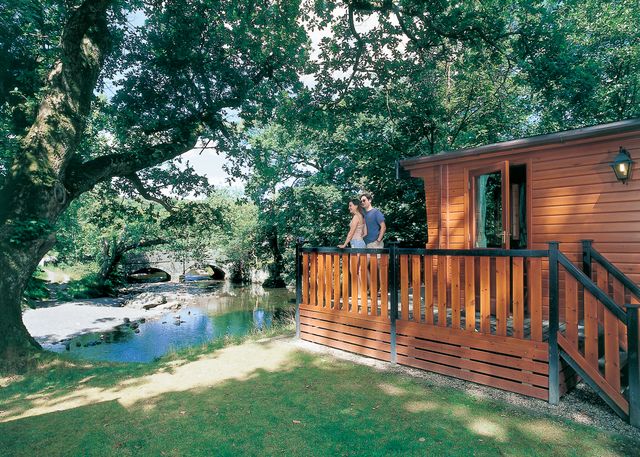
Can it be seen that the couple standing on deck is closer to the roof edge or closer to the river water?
the roof edge

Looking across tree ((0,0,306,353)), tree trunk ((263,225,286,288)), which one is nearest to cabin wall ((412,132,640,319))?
tree ((0,0,306,353))

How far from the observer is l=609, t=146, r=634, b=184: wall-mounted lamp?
15.2 ft

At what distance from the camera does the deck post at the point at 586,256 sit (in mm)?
4746

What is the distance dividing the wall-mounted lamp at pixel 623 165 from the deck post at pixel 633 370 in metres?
2.47

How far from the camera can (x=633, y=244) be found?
15.3 ft

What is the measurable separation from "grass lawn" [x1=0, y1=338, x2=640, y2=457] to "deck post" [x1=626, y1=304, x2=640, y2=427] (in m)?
0.34

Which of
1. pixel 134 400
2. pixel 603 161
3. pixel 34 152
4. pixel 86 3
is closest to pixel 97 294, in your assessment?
pixel 34 152

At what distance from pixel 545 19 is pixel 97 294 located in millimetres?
21768

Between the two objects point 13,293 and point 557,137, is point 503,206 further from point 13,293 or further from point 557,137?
point 13,293

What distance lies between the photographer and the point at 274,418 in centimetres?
334

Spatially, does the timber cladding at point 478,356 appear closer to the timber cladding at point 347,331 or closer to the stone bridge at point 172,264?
the timber cladding at point 347,331

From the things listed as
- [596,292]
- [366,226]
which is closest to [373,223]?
[366,226]

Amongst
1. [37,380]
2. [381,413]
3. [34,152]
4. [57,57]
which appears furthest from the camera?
[57,57]

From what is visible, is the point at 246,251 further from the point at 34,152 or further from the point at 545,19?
the point at 545,19
